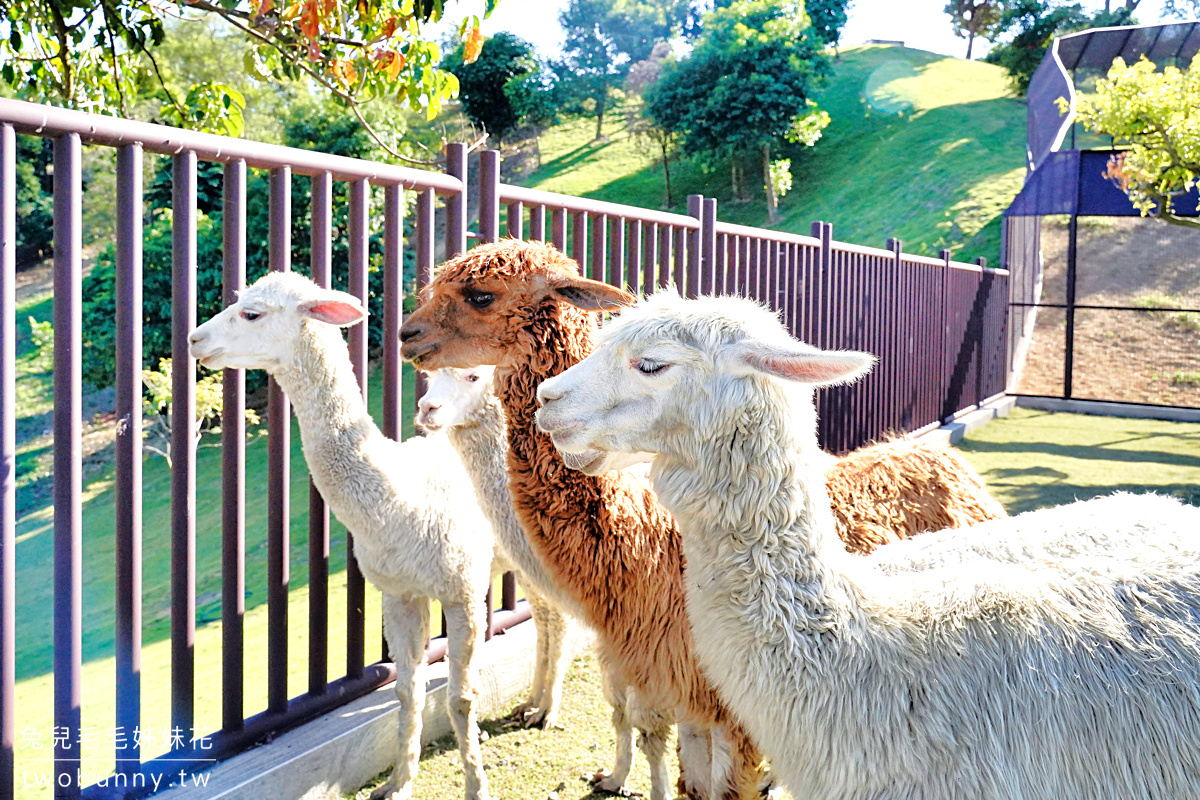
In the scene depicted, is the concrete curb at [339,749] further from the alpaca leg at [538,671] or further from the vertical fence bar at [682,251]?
the vertical fence bar at [682,251]

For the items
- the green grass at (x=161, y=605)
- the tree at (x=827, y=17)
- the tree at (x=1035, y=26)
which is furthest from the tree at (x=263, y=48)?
the tree at (x=827, y=17)

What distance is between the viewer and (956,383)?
41.2 feet

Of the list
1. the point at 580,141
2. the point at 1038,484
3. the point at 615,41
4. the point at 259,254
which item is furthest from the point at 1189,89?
the point at 615,41

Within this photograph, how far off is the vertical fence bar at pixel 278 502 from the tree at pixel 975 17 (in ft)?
203

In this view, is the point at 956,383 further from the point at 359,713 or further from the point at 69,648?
the point at 69,648

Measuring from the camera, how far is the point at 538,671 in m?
4.11

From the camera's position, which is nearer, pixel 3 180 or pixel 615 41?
pixel 3 180

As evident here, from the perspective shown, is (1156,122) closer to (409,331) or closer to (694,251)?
A: (694,251)

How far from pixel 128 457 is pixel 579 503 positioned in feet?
4.46

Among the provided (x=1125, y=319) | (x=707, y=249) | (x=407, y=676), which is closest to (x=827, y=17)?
(x=1125, y=319)

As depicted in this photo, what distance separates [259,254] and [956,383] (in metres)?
12.0

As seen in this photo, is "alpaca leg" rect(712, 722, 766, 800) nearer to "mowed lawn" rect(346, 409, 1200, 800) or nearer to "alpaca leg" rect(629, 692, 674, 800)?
"alpaca leg" rect(629, 692, 674, 800)

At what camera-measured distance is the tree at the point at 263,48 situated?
4734 mm

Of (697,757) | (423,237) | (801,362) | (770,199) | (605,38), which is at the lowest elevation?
(697,757)
